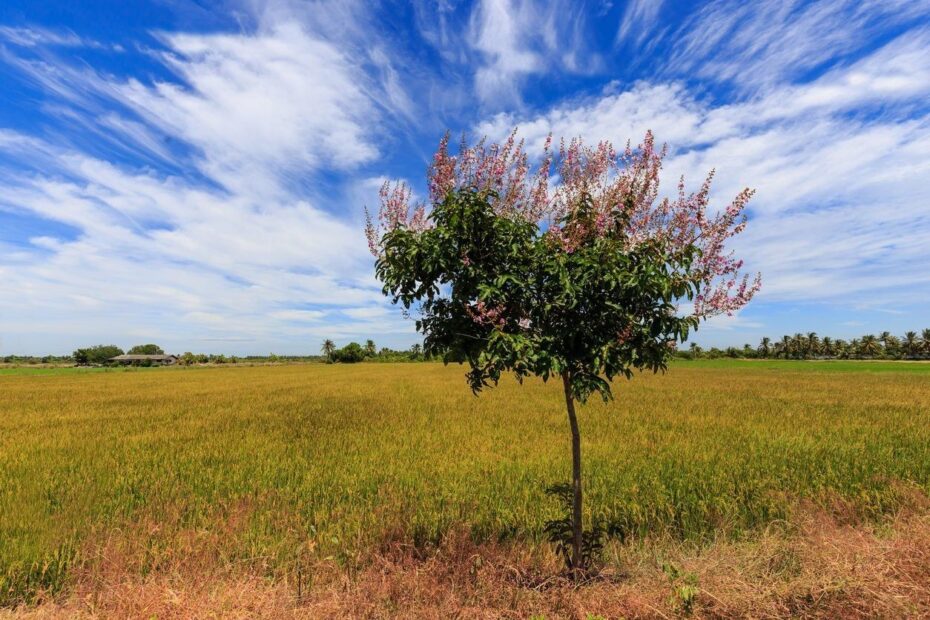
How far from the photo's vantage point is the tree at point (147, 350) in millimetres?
171000

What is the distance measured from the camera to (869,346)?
→ 134 metres

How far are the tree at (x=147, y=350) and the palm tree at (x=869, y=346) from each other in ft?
849

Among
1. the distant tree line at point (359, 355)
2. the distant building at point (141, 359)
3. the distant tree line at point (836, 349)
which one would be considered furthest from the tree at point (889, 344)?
the distant building at point (141, 359)

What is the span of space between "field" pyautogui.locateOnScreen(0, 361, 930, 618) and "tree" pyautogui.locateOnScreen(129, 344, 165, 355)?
194935 millimetres

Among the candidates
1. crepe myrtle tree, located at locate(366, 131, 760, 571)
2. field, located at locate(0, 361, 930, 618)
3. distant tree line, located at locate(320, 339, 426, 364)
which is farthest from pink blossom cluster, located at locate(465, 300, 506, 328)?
distant tree line, located at locate(320, 339, 426, 364)

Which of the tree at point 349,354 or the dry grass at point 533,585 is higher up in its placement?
the tree at point 349,354

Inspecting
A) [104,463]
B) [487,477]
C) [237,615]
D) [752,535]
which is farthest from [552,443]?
[104,463]

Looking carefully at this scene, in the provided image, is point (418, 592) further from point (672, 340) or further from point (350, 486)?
point (350, 486)

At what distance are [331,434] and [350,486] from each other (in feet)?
20.5

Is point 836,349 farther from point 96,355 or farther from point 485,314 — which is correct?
point 96,355

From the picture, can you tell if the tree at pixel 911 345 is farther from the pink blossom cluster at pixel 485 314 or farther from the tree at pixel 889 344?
the pink blossom cluster at pixel 485 314

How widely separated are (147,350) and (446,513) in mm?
213801

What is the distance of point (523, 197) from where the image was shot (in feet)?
16.5

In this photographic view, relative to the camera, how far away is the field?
4.34m
